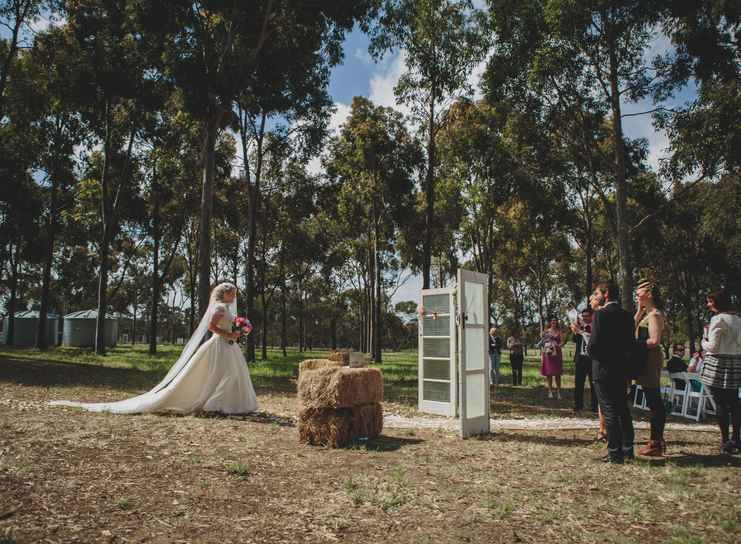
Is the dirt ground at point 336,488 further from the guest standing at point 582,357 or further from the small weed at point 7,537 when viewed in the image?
the guest standing at point 582,357

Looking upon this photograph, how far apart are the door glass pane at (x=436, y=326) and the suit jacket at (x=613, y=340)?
13.6 feet

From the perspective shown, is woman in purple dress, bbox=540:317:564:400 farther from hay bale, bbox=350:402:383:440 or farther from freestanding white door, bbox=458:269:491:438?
hay bale, bbox=350:402:383:440

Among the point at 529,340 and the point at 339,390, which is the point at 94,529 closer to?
the point at 339,390

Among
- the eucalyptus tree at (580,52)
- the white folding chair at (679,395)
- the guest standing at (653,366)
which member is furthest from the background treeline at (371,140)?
the guest standing at (653,366)

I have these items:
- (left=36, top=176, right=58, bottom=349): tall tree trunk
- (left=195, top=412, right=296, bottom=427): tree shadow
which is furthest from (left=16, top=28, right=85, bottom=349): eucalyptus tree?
(left=195, top=412, right=296, bottom=427): tree shadow

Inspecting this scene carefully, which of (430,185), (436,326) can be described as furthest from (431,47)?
(436,326)

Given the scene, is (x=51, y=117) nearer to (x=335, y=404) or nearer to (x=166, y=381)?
(x=166, y=381)

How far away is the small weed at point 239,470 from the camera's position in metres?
5.44

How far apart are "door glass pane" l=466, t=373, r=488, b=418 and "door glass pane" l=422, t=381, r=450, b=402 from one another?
6.36 feet

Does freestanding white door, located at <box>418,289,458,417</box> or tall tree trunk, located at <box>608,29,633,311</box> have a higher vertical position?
tall tree trunk, located at <box>608,29,633,311</box>

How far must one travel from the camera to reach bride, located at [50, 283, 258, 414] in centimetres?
916

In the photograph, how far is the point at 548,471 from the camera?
5984 millimetres

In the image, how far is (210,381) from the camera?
30.6 ft

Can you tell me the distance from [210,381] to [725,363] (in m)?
7.69
